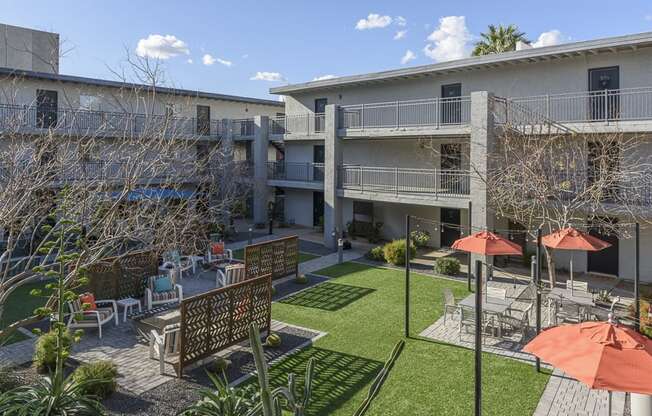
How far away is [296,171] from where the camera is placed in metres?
32.1

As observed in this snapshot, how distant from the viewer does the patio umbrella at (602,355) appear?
6195 millimetres

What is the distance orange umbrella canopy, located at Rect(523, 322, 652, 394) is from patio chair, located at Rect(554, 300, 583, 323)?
7371 millimetres

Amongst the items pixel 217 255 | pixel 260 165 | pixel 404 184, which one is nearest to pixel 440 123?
pixel 404 184

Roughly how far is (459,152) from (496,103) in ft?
13.3

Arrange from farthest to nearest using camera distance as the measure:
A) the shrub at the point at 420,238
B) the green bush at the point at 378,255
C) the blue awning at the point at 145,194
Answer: the shrub at the point at 420,238
the green bush at the point at 378,255
the blue awning at the point at 145,194

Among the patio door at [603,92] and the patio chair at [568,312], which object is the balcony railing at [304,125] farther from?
the patio chair at [568,312]

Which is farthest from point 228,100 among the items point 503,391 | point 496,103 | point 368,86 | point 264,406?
point 264,406

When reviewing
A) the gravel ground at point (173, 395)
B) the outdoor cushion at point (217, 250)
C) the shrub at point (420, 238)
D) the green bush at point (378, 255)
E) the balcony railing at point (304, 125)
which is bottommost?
the gravel ground at point (173, 395)

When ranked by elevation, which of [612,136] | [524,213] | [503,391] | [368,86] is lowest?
[503,391]

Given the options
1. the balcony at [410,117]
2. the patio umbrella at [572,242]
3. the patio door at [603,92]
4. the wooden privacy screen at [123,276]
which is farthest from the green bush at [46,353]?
the patio door at [603,92]

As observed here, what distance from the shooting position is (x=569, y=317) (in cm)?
1459

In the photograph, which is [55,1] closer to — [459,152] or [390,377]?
[390,377]

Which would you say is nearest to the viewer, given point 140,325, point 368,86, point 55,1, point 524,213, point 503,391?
point 503,391

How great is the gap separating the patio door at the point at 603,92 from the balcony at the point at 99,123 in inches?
681
